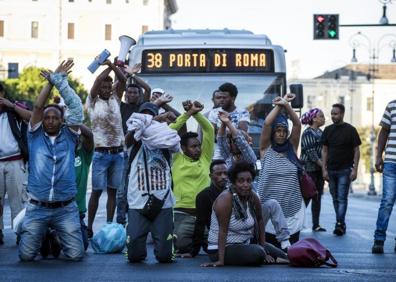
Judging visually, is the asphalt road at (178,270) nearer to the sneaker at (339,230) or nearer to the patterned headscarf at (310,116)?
the sneaker at (339,230)

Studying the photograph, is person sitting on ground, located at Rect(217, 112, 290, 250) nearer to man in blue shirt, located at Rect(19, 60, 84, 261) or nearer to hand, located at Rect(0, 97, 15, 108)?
man in blue shirt, located at Rect(19, 60, 84, 261)

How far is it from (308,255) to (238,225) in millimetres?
725

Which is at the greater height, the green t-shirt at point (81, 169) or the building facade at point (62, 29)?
Result: the building facade at point (62, 29)

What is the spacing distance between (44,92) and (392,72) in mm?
121589

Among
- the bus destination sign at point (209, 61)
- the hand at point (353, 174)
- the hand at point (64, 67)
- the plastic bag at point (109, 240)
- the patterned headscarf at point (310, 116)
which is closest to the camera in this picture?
the hand at point (64, 67)

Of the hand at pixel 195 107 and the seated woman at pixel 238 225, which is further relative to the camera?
the hand at pixel 195 107

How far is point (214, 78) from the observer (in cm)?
1817

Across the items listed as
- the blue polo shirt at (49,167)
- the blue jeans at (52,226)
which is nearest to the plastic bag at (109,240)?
the blue jeans at (52,226)

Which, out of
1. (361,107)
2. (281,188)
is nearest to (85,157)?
(281,188)

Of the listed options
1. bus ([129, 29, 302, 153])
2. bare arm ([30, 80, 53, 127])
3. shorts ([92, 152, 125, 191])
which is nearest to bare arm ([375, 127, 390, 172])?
shorts ([92, 152, 125, 191])

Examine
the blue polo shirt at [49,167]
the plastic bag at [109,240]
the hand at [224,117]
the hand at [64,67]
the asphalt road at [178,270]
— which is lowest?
the asphalt road at [178,270]

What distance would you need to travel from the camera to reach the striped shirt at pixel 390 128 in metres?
13.4

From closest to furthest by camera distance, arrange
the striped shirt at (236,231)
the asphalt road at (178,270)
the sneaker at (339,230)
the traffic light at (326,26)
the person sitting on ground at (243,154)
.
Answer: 1. the asphalt road at (178,270)
2. the striped shirt at (236,231)
3. the person sitting on ground at (243,154)
4. the sneaker at (339,230)
5. the traffic light at (326,26)

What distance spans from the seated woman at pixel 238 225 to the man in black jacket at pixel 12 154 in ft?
9.73
